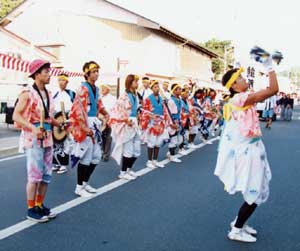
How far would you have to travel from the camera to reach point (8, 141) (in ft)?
40.2

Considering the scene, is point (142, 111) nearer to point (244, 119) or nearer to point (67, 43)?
point (244, 119)

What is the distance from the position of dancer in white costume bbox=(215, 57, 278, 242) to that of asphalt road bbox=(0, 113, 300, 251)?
1.44 feet

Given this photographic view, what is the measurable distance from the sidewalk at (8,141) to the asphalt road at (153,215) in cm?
205

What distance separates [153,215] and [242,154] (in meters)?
1.57

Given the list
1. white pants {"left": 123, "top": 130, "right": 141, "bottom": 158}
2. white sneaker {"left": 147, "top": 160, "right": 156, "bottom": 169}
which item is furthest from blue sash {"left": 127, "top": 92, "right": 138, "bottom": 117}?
white sneaker {"left": 147, "top": 160, "right": 156, "bottom": 169}

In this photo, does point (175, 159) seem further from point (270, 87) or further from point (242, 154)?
point (270, 87)

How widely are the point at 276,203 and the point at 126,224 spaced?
2330mm

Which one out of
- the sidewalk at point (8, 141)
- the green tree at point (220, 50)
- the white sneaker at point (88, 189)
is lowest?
the sidewalk at point (8, 141)

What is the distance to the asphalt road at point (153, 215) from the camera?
4.65m

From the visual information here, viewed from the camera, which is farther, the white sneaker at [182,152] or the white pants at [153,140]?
the white sneaker at [182,152]

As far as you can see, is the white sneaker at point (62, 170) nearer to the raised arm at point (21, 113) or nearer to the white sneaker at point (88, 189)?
the white sneaker at point (88, 189)

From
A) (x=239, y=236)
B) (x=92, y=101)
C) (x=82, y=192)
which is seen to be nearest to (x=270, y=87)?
(x=239, y=236)

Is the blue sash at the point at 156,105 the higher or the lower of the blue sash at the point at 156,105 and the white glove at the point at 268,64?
the lower

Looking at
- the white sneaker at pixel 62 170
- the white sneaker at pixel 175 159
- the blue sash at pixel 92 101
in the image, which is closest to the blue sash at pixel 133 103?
the blue sash at pixel 92 101
